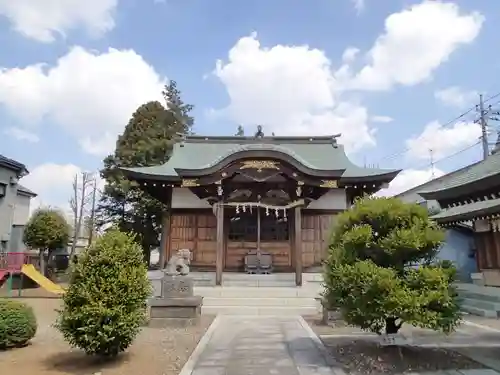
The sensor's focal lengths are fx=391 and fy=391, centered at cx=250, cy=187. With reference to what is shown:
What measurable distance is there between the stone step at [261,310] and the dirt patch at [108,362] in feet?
9.35

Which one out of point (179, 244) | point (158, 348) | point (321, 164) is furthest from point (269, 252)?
point (158, 348)

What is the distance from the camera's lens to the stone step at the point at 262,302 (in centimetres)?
1118

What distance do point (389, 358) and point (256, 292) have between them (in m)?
6.67

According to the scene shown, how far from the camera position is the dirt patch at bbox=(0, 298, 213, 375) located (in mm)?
5160

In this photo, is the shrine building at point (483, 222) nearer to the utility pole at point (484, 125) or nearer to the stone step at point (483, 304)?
the stone step at point (483, 304)

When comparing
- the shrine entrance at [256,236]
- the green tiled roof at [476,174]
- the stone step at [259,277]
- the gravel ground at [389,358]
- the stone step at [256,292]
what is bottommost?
the gravel ground at [389,358]

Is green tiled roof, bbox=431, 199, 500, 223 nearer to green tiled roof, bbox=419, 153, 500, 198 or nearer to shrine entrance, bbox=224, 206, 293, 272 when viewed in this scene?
green tiled roof, bbox=419, 153, 500, 198

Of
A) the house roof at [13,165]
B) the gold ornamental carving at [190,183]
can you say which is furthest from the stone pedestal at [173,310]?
the house roof at [13,165]

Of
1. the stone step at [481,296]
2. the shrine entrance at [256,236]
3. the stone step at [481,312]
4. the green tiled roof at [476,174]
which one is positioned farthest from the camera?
the shrine entrance at [256,236]

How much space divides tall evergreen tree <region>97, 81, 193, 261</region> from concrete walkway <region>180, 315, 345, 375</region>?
1226cm

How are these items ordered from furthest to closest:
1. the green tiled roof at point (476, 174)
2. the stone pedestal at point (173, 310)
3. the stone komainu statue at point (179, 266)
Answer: the stone komainu statue at point (179, 266), the stone pedestal at point (173, 310), the green tiled roof at point (476, 174)

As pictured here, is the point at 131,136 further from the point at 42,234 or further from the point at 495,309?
the point at 495,309

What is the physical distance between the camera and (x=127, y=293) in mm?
5363

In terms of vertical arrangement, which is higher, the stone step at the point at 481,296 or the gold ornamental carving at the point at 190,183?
the gold ornamental carving at the point at 190,183
